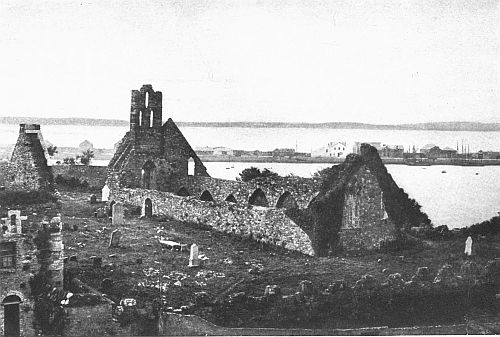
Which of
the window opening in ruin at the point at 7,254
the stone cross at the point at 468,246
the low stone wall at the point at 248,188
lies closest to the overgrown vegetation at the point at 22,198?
the window opening in ruin at the point at 7,254

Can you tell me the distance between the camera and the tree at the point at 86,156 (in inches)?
374

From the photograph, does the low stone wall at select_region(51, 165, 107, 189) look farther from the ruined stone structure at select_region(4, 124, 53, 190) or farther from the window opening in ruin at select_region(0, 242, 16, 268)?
the window opening in ruin at select_region(0, 242, 16, 268)

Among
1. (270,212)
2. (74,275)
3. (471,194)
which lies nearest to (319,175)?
(270,212)

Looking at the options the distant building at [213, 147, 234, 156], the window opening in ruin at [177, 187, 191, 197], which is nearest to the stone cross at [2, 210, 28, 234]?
the distant building at [213, 147, 234, 156]

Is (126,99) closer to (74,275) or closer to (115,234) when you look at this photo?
(115,234)

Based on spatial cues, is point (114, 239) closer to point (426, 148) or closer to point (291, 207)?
point (291, 207)

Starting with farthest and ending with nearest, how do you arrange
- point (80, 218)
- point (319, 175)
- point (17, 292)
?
1. point (319, 175)
2. point (80, 218)
3. point (17, 292)

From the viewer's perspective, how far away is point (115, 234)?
30.4 ft

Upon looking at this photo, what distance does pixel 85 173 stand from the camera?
31.7ft

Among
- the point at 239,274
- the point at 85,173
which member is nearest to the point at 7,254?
the point at 85,173

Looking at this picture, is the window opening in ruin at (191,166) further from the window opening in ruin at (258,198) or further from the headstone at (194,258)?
the headstone at (194,258)

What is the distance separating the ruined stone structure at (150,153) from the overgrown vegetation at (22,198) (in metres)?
1.00

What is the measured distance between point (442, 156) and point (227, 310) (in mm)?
3822

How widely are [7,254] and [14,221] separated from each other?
16.6 inches
